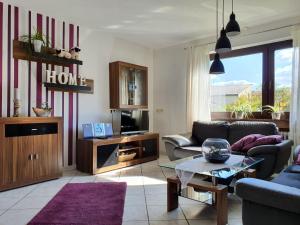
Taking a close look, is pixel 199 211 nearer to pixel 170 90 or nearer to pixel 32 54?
pixel 32 54

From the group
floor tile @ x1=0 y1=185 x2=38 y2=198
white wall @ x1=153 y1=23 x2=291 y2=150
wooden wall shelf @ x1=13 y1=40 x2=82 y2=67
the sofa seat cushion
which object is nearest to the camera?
the sofa seat cushion

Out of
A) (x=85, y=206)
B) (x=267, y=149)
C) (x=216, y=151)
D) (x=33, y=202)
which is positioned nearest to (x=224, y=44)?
(x=216, y=151)

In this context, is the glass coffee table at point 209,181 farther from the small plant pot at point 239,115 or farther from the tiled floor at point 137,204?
the small plant pot at point 239,115

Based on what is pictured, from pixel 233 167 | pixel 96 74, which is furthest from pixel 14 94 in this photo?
pixel 233 167

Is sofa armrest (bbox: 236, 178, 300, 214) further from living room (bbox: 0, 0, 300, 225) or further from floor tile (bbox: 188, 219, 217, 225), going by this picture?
floor tile (bbox: 188, 219, 217, 225)

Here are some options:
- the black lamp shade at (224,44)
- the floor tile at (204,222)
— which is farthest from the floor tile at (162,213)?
the black lamp shade at (224,44)

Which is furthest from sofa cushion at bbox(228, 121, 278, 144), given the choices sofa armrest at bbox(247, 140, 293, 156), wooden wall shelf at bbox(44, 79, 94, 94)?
wooden wall shelf at bbox(44, 79, 94, 94)

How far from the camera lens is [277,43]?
3939 millimetres

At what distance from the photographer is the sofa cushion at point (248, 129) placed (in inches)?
139

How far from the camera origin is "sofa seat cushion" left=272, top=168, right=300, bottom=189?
195 centimetres

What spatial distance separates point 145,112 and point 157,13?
1.90 metres

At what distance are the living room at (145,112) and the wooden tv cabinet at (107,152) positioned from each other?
0.02 m

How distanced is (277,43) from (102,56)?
3083 millimetres

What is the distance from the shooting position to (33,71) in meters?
3.49
